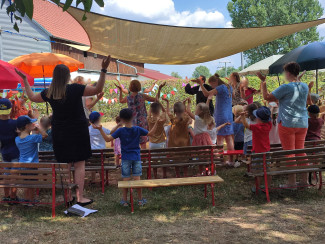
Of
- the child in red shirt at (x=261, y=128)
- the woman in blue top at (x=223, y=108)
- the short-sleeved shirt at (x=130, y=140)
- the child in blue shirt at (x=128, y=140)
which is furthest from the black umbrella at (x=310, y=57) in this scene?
the short-sleeved shirt at (x=130, y=140)

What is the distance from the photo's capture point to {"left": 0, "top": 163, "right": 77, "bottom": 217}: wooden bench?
148 inches

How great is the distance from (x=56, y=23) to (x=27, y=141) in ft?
73.3

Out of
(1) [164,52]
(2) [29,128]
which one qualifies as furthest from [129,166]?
(1) [164,52]

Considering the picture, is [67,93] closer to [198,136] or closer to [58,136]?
[58,136]

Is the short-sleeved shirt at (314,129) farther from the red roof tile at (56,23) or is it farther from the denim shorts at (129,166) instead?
the red roof tile at (56,23)

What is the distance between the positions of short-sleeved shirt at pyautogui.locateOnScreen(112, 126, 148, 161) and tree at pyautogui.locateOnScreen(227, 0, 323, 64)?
40806 mm

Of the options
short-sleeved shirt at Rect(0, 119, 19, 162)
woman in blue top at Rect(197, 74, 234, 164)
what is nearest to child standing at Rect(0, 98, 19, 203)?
short-sleeved shirt at Rect(0, 119, 19, 162)

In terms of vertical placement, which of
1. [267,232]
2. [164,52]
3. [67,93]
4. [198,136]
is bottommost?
[267,232]

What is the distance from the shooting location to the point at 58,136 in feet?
12.4

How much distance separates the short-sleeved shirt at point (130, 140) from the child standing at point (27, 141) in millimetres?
1005

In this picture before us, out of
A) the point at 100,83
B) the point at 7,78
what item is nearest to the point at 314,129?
the point at 100,83

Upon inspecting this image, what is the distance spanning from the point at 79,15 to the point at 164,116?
1950 millimetres

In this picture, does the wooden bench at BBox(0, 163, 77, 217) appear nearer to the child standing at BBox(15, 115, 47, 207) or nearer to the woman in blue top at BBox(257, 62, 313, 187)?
the child standing at BBox(15, 115, 47, 207)

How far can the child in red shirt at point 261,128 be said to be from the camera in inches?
171
